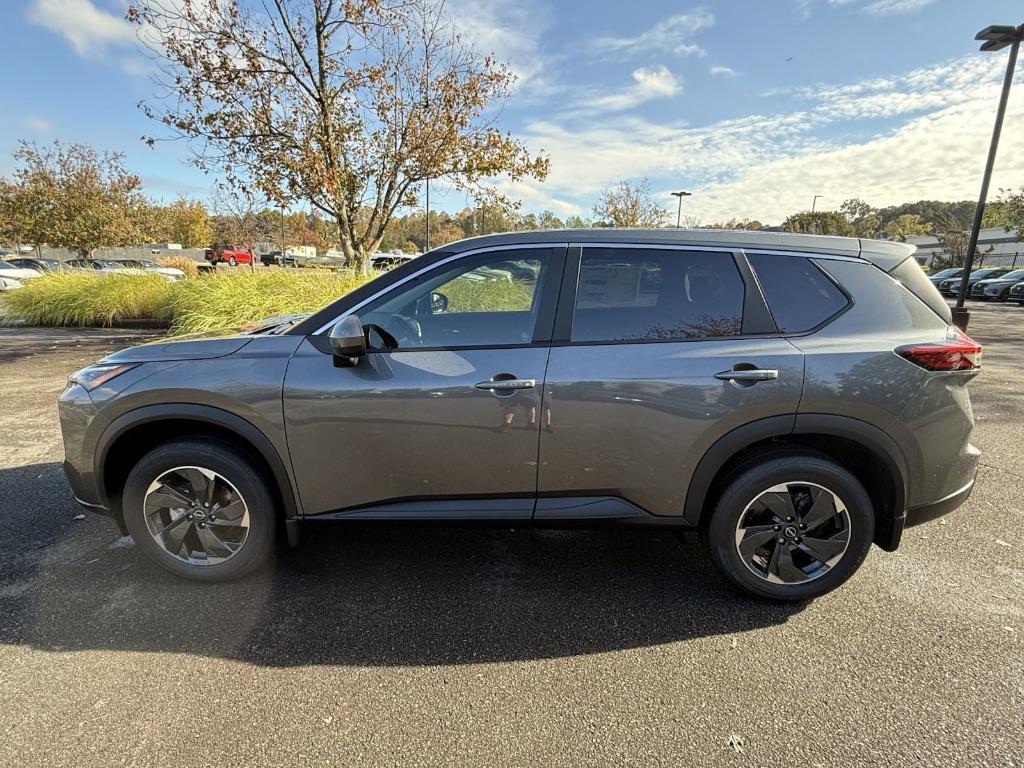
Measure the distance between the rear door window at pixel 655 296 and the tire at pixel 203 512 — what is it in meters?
1.78

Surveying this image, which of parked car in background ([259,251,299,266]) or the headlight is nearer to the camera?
the headlight

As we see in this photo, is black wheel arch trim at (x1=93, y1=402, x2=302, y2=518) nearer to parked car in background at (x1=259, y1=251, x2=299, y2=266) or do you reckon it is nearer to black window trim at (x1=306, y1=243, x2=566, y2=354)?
black window trim at (x1=306, y1=243, x2=566, y2=354)

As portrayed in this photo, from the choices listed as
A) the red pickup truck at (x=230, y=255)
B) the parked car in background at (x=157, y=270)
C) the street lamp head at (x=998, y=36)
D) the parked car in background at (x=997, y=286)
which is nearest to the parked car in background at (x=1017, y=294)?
the parked car in background at (x=997, y=286)

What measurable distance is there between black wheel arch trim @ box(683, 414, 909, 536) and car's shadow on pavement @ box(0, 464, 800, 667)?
75 centimetres

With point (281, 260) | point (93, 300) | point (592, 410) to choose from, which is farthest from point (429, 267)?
point (281, 260)

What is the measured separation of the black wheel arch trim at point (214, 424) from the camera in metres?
2.57

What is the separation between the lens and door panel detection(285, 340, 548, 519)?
2.46 metres

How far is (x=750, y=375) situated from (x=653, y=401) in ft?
1.49

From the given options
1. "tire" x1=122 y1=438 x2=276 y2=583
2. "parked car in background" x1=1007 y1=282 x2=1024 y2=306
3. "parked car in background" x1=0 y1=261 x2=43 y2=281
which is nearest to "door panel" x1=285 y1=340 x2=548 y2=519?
"tire" x1=122 y1=438 x2=276 y2=583

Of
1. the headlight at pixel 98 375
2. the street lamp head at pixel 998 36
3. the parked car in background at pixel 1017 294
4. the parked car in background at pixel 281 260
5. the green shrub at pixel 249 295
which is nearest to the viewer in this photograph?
the headlight at pixel 98 375

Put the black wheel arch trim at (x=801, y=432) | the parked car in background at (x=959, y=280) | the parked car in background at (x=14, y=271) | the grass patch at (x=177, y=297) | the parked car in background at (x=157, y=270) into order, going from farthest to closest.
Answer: the parked car in background at (x=959, y=280) → the parked car in background at (x=14, y=271) → the parked car in background at (x=157, y=270) → the grass patch at (x=177, y=297) → the black wheel arch trim at (x=801, y=432)

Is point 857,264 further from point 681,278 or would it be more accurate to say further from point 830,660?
point 830,660

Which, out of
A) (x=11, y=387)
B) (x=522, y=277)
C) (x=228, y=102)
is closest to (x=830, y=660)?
(x=522, y=277)

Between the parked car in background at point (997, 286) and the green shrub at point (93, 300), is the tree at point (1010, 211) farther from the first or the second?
the green shrub at point (93, 300)
